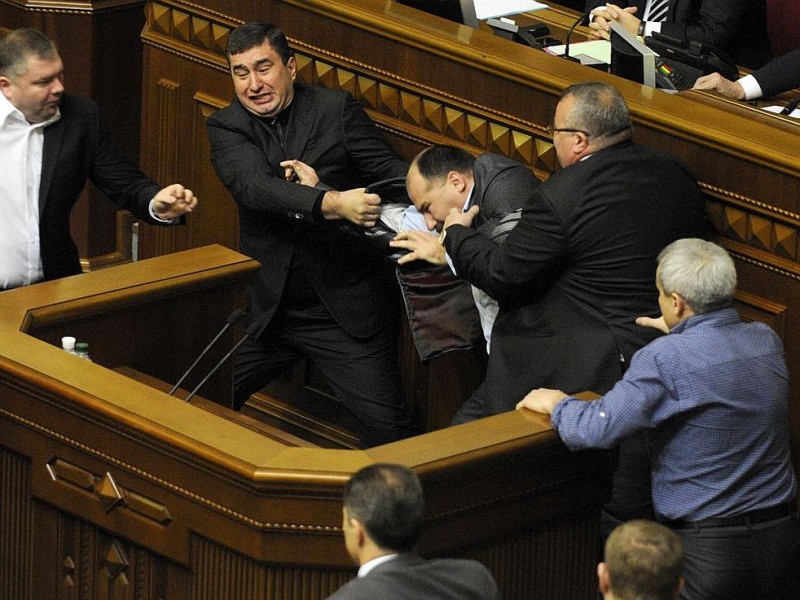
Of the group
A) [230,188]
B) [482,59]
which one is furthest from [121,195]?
[482,59]

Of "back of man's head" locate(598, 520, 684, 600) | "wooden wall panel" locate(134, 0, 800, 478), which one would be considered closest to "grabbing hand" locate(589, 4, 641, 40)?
"wooden wall panel" locate(134, 0, 800, 478)

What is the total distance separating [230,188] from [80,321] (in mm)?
680

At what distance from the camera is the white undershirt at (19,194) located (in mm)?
4574

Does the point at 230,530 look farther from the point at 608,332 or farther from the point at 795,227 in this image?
the point at 795,227

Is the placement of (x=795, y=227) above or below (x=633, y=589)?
above

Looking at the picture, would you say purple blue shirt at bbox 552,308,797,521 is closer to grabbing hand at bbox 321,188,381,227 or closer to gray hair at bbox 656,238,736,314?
gray hair at bbox 656,238,736,314

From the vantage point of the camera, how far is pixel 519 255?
152 inches

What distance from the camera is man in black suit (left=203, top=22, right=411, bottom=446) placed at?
15.1ft

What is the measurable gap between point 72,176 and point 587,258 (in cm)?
157

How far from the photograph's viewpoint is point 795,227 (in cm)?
385

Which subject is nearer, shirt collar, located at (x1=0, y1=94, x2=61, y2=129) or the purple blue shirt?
the purple blue shirt

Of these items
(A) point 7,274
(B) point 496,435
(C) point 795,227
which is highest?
(C) point 795,227

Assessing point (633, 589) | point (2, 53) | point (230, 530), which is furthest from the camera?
point (2, 53)

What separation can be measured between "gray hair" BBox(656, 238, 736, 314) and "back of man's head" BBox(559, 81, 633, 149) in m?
0.47
